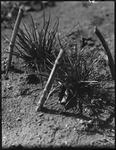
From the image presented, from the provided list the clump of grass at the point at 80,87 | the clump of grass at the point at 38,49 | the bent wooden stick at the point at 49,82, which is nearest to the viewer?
the bent wooden stick at the point at 49,82

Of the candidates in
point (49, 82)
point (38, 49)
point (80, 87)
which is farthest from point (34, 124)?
point (38, 49)

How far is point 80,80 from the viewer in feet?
10.4

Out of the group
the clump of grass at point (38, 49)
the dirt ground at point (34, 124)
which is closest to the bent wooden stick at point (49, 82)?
the dirt ground at point (34, 124)

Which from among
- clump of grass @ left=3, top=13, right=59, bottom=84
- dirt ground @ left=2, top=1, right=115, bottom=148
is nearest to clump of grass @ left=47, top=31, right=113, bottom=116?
dirt ground @ left=2, top=1, right=115, bottom=148

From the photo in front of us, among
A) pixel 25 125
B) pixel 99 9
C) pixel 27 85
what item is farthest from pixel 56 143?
pixel 99 9

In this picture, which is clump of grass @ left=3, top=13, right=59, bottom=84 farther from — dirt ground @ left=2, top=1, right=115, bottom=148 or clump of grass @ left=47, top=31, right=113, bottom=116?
clump of grass @ left=47, top=31, right=113, bottom=116

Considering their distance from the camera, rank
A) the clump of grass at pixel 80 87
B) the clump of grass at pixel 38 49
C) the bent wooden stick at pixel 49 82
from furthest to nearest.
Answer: the clump of grass at pixel 38 49 → the clump of grass at pixel 80 87 → the bent wooden stick at pixel 49 82

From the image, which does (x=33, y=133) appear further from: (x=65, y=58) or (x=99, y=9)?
(x=99, y=9)

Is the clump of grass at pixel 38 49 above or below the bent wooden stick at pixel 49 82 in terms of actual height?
above

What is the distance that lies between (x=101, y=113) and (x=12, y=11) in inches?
93.7

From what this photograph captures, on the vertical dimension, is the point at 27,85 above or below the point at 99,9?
below

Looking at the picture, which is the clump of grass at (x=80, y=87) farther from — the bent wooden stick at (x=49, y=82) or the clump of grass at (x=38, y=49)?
the clump of grass at (x=38, y=49)

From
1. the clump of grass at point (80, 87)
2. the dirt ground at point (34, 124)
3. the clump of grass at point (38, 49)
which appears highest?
the clump of grass at point (38, 49)

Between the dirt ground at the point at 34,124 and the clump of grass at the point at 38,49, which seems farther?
the clump of grass at the point at 38,49
